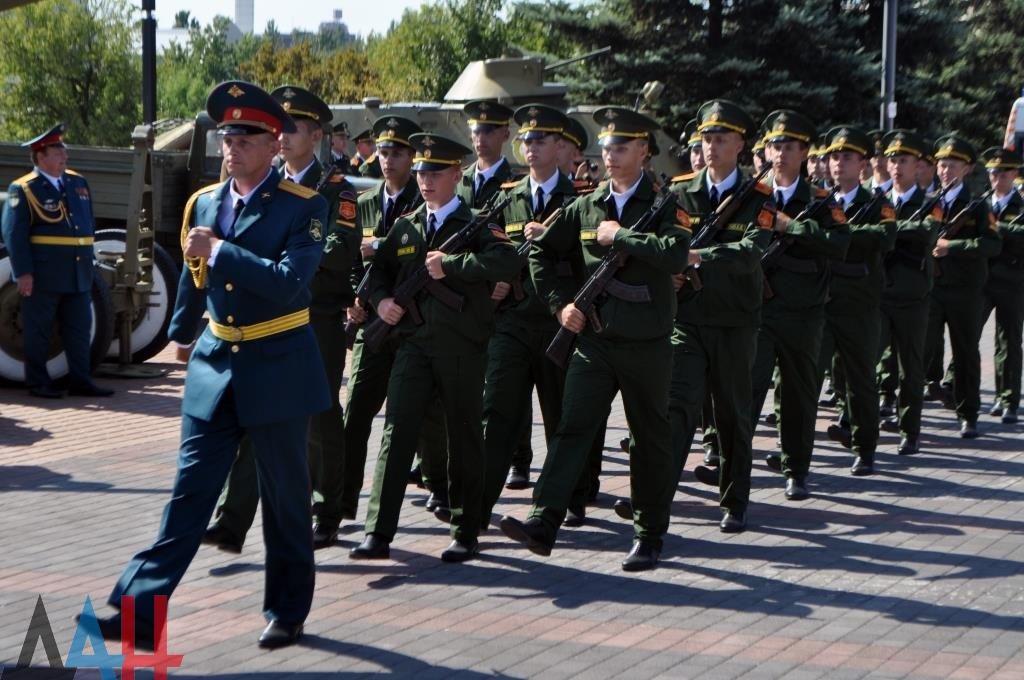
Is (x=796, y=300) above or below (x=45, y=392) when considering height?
above

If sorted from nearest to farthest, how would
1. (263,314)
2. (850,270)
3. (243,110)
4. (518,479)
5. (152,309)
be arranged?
(243,110)
(263,314)
(518,479)
(850,270)
(152,309)

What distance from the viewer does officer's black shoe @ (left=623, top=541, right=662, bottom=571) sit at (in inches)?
299

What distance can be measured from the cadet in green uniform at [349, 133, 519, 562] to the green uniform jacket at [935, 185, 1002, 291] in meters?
5.05

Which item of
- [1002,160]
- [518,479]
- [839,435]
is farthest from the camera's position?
[1002,160]

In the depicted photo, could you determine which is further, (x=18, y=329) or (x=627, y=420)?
(x=18, y=329)

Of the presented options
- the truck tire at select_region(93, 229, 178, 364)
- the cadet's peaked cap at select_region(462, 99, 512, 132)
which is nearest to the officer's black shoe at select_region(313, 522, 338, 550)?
the cadet's peaked cap at select_region(462, 99, 512, 132)

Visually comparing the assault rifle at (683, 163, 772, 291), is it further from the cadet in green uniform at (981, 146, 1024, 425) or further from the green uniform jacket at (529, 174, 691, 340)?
the cadet in green uniform at (981, 146, 1024, 425)

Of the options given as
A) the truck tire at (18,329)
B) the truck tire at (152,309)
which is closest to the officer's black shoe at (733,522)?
the truck tire at (18,329)

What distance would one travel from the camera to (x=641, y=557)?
7613 mm

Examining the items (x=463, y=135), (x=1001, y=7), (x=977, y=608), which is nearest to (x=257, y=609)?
(x=977, y=608)

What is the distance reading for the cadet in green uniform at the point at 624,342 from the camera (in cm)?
736

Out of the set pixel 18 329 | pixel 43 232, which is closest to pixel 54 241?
pixel 43 232

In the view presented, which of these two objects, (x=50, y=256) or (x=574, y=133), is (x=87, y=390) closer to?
(x=50, y=256)

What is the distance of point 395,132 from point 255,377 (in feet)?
7.56
